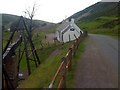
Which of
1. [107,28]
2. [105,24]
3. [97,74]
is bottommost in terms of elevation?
[97,74]

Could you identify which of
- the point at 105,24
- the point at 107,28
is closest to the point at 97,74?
the point at 107,28

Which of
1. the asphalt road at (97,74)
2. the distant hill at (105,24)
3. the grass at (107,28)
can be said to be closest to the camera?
the asphalt road at (97,74)

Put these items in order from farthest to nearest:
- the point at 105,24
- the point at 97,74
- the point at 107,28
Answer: the point at 105,24 → the point at 107,28 → the point at 97,74

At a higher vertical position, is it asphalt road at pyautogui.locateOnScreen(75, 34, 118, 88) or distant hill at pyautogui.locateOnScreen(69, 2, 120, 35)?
distant hill at pyautogui.locateOnScreen(69, 2, 120, 35)

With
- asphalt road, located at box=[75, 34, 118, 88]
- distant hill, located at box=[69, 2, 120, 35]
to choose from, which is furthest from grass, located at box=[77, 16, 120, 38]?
asphalt road, located at box=[75, 34, 118, 88]

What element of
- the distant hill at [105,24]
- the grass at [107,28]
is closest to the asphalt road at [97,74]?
the grass at [107,28]

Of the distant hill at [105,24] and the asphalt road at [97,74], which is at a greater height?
the distant hill at [105,24]

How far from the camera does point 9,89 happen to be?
20.6 m

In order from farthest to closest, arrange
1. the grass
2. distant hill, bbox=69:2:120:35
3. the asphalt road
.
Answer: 1. distant hill, bbox=69:2:120:35
2. the grass
3. the asphalt road

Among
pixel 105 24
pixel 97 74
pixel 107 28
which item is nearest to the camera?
pixel 97 74

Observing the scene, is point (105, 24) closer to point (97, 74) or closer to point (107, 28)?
point (107, 28)

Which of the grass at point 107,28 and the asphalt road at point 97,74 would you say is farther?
the grass at point 107,28

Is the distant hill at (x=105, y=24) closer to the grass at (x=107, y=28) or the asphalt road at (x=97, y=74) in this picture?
the grass at (x=107, y=28)

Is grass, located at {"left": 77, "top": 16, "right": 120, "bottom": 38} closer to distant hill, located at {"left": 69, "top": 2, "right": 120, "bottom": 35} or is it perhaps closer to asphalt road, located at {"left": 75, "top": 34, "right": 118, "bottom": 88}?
distant hill, located at {"left": 69, "top": 2, "right": 120, "bottom": 35}
